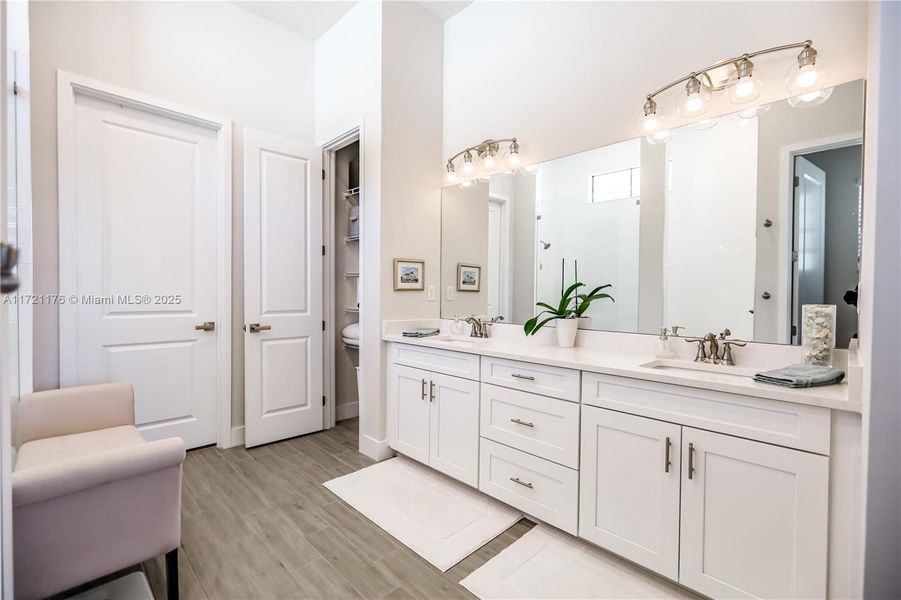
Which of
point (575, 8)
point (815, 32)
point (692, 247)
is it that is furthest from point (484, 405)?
point (575, 8)

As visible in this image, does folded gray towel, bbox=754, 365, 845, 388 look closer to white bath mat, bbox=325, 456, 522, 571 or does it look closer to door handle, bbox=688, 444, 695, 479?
door handle, bbox=688, 444, 695, 479

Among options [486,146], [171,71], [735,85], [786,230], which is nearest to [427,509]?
[786,230]

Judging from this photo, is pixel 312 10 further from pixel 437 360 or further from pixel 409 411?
pixel 409 411

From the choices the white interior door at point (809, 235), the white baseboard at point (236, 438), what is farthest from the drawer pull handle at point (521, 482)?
the white baseboard at point (236, 438)

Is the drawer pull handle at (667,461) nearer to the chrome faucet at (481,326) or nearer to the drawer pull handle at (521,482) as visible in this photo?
the drawer pull handle at (521,482)

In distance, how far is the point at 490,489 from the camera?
7.05 feet

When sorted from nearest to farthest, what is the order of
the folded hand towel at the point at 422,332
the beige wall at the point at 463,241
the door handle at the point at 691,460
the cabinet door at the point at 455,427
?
the door handle at the point at 691,460 < the cabinet door at the point at 455,427 < the folded hand towel at the point at 422,332 < the beige wall at the point at 463,241

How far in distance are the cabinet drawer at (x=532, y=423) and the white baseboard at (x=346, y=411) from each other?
194 cm

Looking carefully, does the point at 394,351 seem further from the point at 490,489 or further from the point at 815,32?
the point at 815,32

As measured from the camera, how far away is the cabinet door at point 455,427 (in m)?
2.24

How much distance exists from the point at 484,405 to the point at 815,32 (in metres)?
2.18

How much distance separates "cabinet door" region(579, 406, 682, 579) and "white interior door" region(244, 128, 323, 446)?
2.31m

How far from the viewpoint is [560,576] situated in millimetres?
1662

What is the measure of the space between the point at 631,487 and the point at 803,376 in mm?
722
